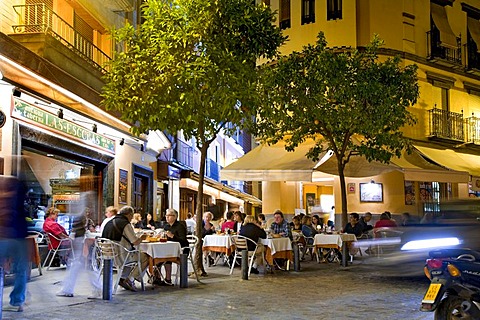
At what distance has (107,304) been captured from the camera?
31.2ft

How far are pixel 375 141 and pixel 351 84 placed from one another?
6.52ft

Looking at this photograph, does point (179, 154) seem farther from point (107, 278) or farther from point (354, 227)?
point (107, 278)

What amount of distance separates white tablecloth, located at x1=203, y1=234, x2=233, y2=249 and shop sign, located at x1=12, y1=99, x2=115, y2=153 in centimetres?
470

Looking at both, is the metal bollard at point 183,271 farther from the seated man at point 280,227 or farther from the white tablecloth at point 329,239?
the white tablecloth at point 329,239

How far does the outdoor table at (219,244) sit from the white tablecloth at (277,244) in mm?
1011

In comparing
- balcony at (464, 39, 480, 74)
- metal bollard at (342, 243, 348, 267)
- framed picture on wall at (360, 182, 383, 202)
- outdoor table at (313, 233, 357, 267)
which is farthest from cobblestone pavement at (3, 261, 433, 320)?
balcony at (464, 39, 480, 74)

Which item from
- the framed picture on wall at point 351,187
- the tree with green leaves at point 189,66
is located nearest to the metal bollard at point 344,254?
the tree with green leaves at point 189,66

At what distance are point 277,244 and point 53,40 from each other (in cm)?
691

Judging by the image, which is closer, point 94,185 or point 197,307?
point 197,307

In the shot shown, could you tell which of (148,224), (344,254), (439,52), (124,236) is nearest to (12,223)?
(124,236)

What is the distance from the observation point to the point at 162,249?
11312mm

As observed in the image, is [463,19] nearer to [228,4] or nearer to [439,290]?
[228,4]

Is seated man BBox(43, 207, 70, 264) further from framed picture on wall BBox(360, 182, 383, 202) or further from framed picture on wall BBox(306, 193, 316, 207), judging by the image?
framed picture on wall BBox(306, 193, 316, 207)

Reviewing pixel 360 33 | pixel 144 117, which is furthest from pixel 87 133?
pixel 360 33
